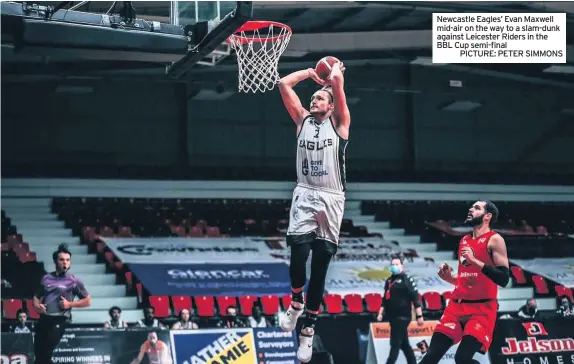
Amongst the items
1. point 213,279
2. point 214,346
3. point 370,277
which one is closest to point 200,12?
point 214,346

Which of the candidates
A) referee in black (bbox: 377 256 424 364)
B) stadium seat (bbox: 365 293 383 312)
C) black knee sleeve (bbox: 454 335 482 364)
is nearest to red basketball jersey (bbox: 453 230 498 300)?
black knee sleeve (bbox: 454 335 482 364)

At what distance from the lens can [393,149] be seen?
30.1m

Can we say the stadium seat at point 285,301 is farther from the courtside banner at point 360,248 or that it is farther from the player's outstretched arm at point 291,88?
the player's outstretched arm at point 291,88

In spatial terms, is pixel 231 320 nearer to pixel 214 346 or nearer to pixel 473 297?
pixel 214 346

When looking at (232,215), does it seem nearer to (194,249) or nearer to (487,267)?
(194,249)

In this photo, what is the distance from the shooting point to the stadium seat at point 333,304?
21102 mm

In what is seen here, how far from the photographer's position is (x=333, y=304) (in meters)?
21.2

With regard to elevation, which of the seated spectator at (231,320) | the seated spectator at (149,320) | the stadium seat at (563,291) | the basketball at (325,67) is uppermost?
the basketball at (325,67)

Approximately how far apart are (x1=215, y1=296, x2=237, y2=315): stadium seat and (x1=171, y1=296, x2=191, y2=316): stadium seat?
2.24 ft

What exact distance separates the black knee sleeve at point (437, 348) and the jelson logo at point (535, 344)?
6.76 m

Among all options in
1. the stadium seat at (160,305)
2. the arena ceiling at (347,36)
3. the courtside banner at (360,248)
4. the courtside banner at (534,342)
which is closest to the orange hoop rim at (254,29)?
the arena ceiling at (347,36)

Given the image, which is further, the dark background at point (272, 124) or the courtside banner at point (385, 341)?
the dark background at point (272, 124)

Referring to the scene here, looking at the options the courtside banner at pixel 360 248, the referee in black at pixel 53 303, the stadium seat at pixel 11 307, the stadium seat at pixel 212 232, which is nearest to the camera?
the referee in black at pixel 53 303

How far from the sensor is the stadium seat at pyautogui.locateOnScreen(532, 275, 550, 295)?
2366cm
